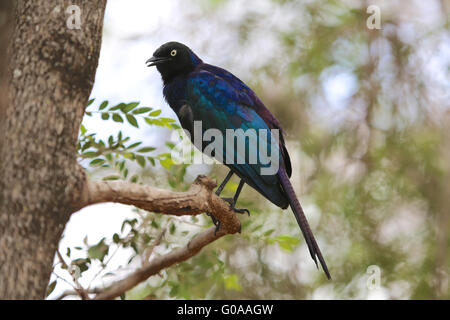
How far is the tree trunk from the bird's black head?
1.91m

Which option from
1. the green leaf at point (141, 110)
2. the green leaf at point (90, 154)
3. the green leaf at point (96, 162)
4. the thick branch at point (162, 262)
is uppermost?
the green leaf at point (141, 110)

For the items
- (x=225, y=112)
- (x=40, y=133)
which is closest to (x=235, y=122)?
(x=225, y=112)

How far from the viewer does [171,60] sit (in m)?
4.77

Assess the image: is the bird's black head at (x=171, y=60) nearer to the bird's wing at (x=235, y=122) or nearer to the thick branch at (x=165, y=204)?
the bird's wing at (x=235, y=122)

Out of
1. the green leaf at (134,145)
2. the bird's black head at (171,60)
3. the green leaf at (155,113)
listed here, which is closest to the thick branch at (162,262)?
the green leaf at (134,145)

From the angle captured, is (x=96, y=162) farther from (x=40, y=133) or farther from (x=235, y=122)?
(x=40, y=133)

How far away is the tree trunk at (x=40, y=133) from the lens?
2449mm

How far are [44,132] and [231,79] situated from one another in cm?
227

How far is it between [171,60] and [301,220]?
1824mm

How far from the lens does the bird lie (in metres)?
3.98

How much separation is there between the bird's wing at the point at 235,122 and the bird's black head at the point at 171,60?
21cm

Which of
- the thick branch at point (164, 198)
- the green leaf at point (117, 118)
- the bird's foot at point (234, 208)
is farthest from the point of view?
the bird's foot at point (234, 208)

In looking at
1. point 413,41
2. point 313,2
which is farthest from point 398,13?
point 313,2
